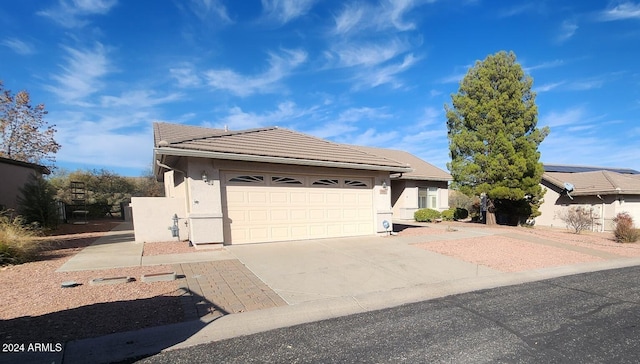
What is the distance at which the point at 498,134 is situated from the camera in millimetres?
18203

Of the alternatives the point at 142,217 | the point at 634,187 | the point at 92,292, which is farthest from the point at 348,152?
the point at 634,187

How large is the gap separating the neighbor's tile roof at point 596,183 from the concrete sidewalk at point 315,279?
1404 cm

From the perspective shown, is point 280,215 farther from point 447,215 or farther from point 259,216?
point 447,215

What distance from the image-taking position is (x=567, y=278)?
7.26 meters

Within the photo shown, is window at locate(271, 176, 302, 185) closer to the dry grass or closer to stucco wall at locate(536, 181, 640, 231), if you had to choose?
the dry grass

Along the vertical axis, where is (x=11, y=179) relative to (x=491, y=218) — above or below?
above

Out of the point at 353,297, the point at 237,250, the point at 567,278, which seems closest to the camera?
the point at 353,297

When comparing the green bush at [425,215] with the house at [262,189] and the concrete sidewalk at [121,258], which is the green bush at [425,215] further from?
the concrete sidewalk at [121,258]

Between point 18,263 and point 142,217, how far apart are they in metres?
3.90

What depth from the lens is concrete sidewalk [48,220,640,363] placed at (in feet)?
12.6

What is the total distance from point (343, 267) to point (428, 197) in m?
17.2

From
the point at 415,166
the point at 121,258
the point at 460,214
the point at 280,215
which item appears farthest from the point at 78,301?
the point at 460,214

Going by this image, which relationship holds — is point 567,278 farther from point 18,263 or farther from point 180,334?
point 18,263

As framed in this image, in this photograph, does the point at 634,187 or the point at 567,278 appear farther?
the point at 634,187
